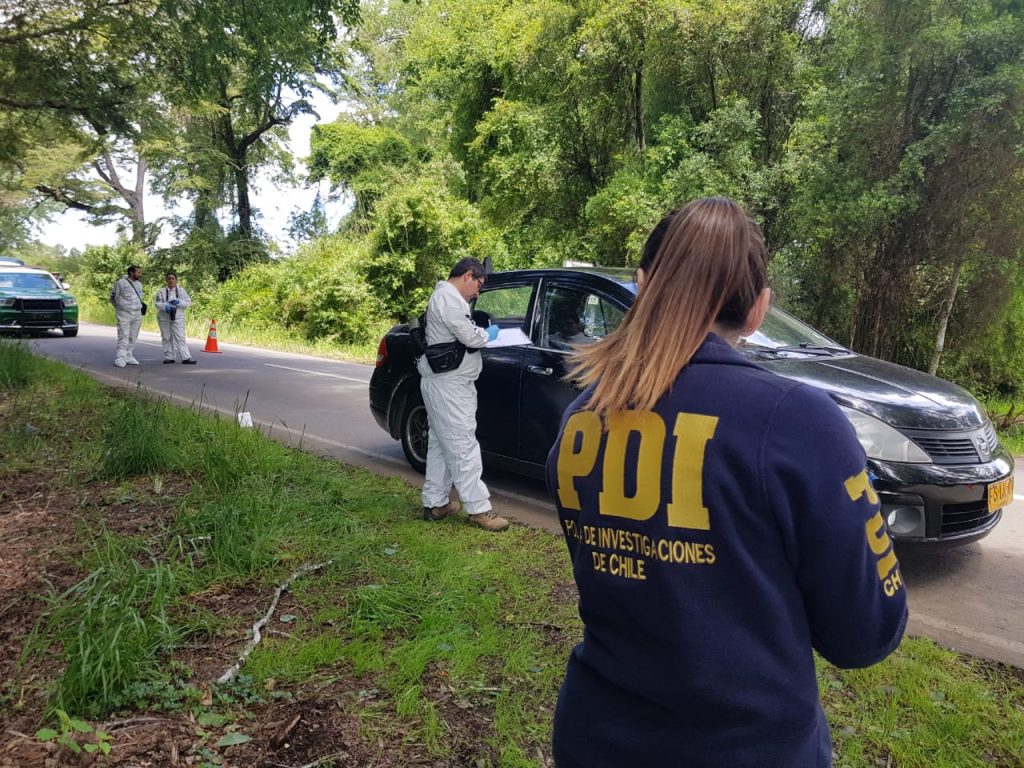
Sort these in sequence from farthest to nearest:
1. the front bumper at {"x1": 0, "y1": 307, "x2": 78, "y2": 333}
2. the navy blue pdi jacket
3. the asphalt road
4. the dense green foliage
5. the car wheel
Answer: the front bumper at {"x1": 0, "y1": 307, "x2": 78, "y2": 333}, the dense green foliage, the car wheel, the asphalt road, the navy blue pdi jacket

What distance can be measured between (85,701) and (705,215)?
2.70 meters

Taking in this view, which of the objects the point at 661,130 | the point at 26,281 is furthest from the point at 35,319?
the point at 661,130

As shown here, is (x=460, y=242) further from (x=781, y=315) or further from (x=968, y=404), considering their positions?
(x=968, y=404)

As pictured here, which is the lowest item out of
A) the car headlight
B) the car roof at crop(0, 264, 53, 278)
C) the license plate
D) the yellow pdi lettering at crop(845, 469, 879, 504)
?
the license plate

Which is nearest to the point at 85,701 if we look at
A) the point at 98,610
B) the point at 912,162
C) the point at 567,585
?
the point at 98,610

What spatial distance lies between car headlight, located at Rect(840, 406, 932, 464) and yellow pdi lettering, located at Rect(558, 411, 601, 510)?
300 cm

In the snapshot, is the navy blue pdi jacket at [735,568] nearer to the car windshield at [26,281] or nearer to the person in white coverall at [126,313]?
the person in white coverall at [126,313]

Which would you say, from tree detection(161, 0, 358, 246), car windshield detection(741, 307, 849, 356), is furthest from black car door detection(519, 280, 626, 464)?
tree detection(161, 0, 358, 246)

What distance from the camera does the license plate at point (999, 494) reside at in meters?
3.93

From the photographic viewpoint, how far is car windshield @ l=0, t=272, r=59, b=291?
18.7 m

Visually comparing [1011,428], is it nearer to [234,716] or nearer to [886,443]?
[886,443]

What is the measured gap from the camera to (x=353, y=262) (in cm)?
2188

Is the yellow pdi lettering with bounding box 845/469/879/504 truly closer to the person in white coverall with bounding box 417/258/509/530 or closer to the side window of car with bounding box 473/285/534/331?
the person in white coverall with bounding box 417/258/509/530

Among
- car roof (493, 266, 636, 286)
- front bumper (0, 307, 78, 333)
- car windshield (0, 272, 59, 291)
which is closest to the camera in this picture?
car roof (493, 266, 636, 286)
